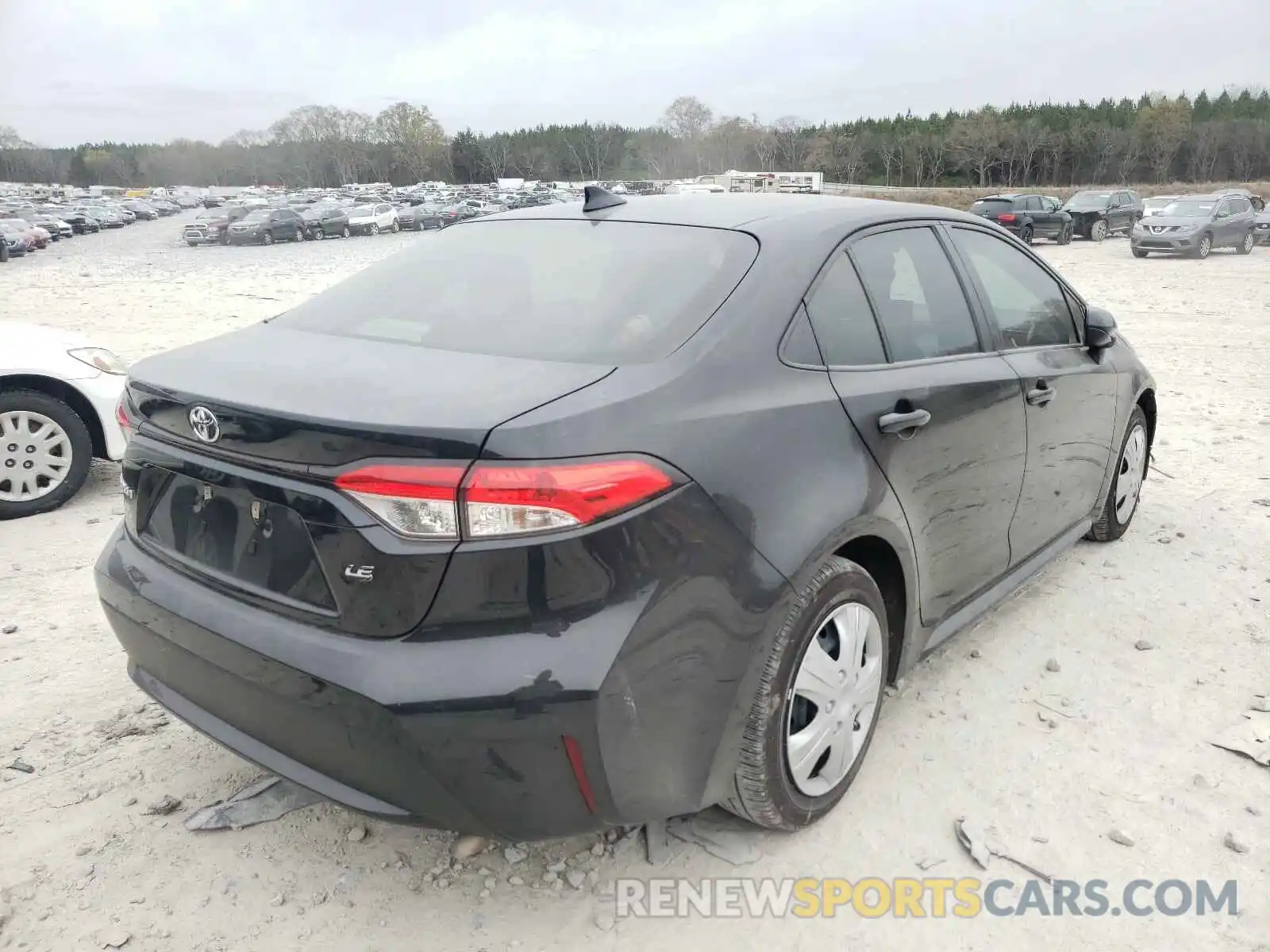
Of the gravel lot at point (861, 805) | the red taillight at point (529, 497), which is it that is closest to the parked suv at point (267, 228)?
the gravel lot at point (861, 805)

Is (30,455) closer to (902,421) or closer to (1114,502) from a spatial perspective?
(902,421)

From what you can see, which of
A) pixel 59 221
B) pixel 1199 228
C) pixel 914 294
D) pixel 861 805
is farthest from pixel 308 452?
pixel 59 221

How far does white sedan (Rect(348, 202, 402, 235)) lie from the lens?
3988 cm

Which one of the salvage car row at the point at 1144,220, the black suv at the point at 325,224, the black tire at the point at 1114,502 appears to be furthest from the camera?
the black suv at the point at 325,224

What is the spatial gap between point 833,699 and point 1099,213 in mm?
31806

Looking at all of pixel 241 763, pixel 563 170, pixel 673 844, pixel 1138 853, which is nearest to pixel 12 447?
pixel 241 763

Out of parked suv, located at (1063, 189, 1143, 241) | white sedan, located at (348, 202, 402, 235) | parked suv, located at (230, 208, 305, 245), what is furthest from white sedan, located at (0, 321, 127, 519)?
white sedan, located at (348, 202, 402, 235)

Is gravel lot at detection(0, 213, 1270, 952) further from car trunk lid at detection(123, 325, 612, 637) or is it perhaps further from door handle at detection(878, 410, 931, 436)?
door handle at detection(878, 410, 931, 436)

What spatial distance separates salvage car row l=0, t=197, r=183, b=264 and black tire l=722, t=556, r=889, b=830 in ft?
112

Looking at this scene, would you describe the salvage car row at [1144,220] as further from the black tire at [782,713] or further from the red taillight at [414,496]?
the red taillight at [414,496]

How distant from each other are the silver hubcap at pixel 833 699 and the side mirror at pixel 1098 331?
1977 mm

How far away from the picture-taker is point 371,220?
40156mm

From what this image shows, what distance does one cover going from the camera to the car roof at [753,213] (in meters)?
2.68

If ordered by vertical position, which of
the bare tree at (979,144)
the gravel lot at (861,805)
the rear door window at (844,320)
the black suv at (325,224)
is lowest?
the gravel lot at (861,805)
